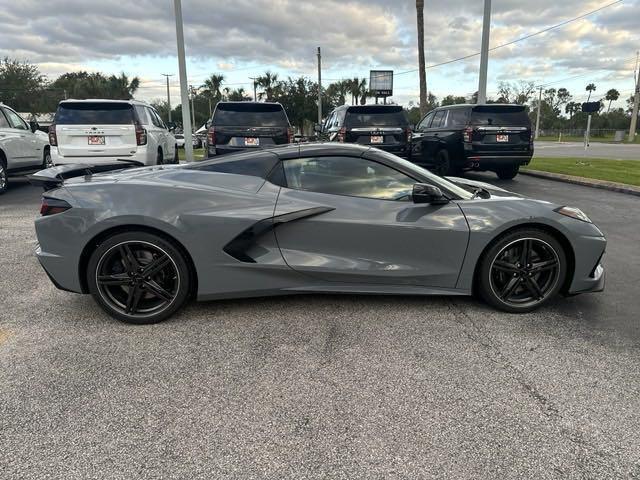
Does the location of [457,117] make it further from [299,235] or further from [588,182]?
[299,235]

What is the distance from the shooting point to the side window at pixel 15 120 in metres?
10.0

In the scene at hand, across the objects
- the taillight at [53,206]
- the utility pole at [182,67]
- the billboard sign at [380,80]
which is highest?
the billboard sign at [380,80]

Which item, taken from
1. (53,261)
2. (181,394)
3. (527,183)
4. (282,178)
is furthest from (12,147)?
(527,183)

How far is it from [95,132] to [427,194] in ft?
24.4

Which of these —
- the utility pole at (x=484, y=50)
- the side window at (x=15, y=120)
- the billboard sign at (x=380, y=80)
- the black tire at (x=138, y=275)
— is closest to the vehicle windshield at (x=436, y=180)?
the black tire at (x=138, y=275)

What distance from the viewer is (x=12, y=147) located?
982cm

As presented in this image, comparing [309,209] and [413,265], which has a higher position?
[309,209]

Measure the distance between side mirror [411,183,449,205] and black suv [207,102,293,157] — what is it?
6.38 metres

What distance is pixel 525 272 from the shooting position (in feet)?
12.1

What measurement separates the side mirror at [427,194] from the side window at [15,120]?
9935 mm

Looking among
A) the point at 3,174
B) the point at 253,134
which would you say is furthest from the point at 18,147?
the point at 253,134

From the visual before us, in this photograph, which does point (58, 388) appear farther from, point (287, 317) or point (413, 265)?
point (413, 265)

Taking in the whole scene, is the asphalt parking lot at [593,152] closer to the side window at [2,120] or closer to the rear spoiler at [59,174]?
the rear spoiler at [59,174]

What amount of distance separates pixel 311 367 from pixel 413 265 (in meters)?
1.19
